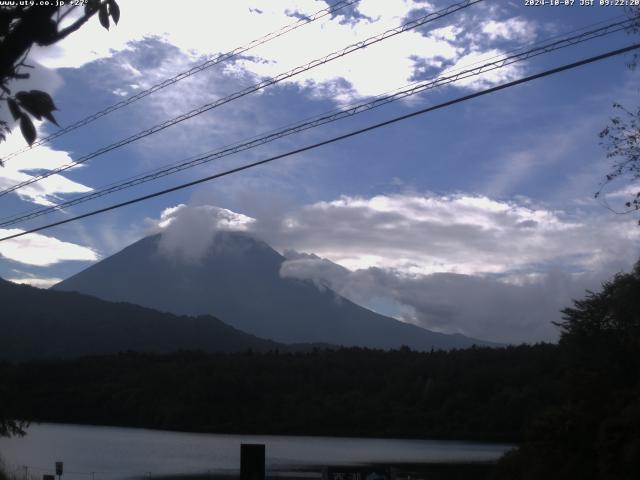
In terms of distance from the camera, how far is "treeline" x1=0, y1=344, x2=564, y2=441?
104m

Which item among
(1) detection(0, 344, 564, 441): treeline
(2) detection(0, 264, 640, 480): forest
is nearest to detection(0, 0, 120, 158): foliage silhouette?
(2) detection(0, 264, 640, 480): forest

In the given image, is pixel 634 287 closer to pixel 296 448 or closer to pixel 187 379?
pixel 296 448

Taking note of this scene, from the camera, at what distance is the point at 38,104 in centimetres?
430

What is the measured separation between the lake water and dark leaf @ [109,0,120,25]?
39.1 metres

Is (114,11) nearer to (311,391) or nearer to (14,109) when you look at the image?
(14,109)

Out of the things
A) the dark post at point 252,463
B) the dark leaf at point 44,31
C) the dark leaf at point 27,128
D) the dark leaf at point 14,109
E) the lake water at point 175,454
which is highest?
the dark leaf at point 44,31

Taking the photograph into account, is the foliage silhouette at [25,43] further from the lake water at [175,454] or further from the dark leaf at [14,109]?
the lake water at [175,454]

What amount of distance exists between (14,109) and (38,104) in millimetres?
198

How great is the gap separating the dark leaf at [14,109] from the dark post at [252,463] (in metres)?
8.52

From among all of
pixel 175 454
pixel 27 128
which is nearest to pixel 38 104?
pixel 27 128

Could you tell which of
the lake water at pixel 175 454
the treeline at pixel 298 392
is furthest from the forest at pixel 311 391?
the lake water at pixel 175 454

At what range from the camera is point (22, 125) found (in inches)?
174

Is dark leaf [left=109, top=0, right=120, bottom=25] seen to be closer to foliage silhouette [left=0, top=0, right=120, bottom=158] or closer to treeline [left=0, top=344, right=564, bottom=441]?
foliage silhouette [left=0, top=0, right=120, bottom=158]

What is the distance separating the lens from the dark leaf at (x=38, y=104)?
429 centimetres
